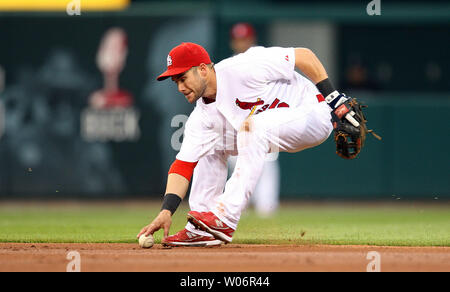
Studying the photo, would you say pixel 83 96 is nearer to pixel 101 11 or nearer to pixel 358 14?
pixel 101 11

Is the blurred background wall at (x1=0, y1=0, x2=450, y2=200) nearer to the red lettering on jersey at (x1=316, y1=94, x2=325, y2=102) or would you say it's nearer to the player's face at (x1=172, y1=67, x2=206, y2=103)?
the red lettering on jersey at (x1=316, y1=94, x2=325, y2=102)

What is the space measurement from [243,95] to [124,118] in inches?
240

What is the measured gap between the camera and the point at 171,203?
5.75 metres

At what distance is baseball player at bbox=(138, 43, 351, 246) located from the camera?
17.8 feet

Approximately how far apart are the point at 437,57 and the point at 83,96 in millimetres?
6189

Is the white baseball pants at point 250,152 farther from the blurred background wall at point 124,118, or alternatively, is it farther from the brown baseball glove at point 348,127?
the blurred background wall at point 124,118

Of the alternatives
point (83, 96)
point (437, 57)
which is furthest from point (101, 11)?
point (437, 57)

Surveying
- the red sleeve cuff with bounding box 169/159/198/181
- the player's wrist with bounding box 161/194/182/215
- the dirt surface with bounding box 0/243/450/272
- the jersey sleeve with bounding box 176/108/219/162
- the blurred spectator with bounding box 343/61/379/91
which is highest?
the blurred spectator with bounding box 343/61/379/91

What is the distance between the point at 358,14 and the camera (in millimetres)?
12125

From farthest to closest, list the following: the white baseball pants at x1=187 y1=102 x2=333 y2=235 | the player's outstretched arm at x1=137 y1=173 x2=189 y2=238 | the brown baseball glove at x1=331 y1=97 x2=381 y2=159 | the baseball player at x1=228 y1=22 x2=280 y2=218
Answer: the baseball player at x1=228 y1=22 x2=280 y2=218, the player's outstretched arm at x1=137 y1=173 x2=189 y2=238, the brown baseball glove at x1=331 y1=97 x2=381 y2=159, the white baseball pants at x1=187 y1=102 x2=333 y2=235

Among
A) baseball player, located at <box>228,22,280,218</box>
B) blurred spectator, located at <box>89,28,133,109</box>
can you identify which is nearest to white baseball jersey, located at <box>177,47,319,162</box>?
baseball player, located at <box>228,22,280,218</box>

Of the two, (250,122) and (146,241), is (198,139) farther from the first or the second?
(146,241)

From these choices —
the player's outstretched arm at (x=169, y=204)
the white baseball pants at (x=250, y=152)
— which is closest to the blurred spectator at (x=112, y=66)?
the white baseball pants at (x=250, y=152)

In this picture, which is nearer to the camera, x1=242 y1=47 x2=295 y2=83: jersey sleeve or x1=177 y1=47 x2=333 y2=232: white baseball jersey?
x1=177 y1=47 x2=333 y2=232: white baseball jersey
